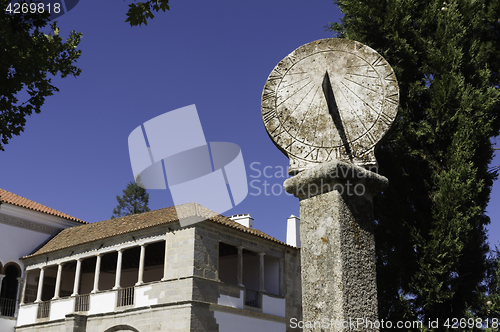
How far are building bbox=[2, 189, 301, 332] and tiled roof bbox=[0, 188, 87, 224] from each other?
920 millimetres

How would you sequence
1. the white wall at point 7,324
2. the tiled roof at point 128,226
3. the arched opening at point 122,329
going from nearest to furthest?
the arched opening at point 122,329 → the tiled roof at point 128,226 → the white wall at point 7,324

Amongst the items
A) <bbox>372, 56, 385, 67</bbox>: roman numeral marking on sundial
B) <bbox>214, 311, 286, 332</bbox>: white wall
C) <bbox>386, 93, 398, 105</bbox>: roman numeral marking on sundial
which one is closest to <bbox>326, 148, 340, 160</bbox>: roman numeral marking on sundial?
<bbox>386, 93, 398, 105</bbox>: roman numeral marking on sundial

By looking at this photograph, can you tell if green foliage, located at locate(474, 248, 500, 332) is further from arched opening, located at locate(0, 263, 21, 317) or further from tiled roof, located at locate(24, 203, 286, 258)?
arched opening, located at locate(0, 263, 21, 317)

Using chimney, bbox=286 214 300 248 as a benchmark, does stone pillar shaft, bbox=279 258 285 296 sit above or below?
below

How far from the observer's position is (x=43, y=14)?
452cm

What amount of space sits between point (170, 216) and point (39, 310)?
6816mm

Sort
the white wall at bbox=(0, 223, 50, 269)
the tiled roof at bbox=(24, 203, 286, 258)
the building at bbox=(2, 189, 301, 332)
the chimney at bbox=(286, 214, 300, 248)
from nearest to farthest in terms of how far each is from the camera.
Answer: the building at bbox=(2, 189, 301, 332) → the tiled roof at bbox=(24, 203, 286, 258) → the white wall at bbox=(0, 223, 50, 269) → the chimney at bbox=(286, 214, 300, 248)

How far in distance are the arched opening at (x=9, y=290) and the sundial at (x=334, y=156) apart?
19196 mm

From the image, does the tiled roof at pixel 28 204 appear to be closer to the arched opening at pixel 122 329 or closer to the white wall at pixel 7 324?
the white wall at pixel 7 324

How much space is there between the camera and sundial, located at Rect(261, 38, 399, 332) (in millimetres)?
3533

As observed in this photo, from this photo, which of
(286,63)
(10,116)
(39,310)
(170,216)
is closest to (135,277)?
(39,310)

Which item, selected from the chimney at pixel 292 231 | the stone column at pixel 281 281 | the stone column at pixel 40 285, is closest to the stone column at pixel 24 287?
the stone column at pixel 40 285

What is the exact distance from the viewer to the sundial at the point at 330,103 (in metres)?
3.93

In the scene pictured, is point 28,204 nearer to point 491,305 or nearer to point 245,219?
point 245,219
